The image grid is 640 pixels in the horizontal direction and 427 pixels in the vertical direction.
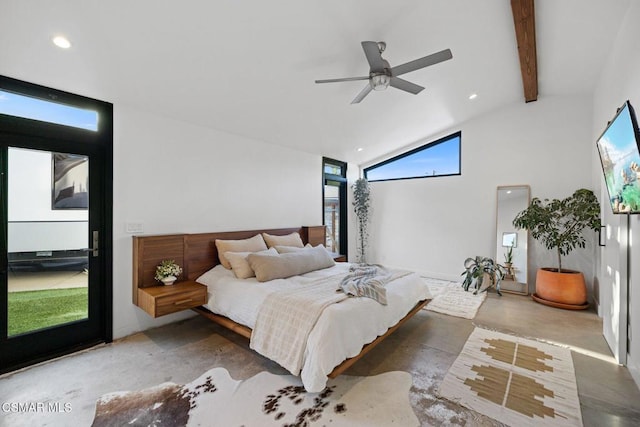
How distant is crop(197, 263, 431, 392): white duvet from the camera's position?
1.98 meters

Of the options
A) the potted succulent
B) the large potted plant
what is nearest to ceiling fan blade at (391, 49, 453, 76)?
the large potted plant

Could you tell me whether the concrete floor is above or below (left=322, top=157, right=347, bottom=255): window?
below

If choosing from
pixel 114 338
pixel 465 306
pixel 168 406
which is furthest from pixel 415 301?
pixel 114 338

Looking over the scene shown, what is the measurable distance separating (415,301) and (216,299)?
7.45ft

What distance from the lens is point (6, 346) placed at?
7.80 ft

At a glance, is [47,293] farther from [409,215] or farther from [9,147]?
[409,215]

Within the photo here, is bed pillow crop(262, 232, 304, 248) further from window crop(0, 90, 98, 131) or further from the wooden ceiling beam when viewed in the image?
the wooden ceiling beam

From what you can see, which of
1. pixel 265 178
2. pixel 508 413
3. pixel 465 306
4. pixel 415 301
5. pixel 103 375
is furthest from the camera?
pixel 265 178

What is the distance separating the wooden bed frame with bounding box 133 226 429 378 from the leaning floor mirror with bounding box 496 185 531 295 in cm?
244

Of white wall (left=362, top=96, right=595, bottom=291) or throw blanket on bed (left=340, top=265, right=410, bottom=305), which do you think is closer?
throw blanket on bed (left=340, top=265, right=410, bottom=305)

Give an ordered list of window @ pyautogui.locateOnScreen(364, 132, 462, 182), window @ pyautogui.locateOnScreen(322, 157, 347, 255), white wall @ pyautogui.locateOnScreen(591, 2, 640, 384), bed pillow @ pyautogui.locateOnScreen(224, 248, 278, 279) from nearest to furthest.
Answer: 1. white wall @ pyautogui.locateOnScreen(591, 2, 640, 384)
2. bed pillow @ pyautogui.locateOnScreen(224, 248, 278, 279)
3. window @ pyautogui.locateOnScreen(364, 132, 462, 182)
4. window @ pyautogui.locateOnScreen(322, 157, 347, 255)

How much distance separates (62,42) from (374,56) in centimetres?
247

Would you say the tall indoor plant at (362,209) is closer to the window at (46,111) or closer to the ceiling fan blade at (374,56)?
the ceiling fan blade at (374,56)

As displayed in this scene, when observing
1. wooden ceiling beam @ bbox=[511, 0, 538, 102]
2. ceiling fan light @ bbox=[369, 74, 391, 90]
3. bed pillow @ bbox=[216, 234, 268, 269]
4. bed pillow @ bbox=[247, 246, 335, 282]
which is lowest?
bed pillow @ bbox=[247, 246, 335, 282]
